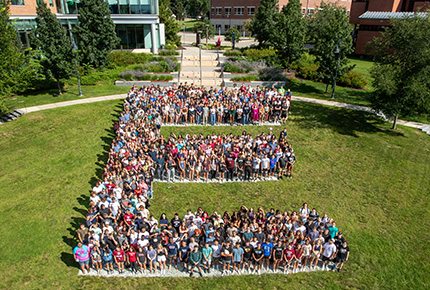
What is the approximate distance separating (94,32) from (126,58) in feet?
13.2

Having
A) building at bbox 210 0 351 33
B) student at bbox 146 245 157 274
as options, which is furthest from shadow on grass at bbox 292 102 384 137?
building at bbox 210 0 351 33

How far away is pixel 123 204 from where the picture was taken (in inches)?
502

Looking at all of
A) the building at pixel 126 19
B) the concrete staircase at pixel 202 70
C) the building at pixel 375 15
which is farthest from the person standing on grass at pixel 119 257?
the building at pixel 375 15

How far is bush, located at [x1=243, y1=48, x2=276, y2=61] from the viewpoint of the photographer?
35616 millimetres

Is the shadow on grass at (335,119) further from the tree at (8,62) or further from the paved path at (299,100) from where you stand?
the tree at (8,62)

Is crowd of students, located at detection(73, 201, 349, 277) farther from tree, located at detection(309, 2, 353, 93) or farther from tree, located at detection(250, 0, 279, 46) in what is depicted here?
tree, located at detection(250, 0, 279, 46)

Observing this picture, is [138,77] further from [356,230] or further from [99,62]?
[356,230]

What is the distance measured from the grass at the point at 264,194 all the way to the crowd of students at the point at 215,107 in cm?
91

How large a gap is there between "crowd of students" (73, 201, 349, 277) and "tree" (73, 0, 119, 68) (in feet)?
74.6

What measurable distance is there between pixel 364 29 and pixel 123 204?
45.0 m

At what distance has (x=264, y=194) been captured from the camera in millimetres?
15703

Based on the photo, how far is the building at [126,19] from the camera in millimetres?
31219

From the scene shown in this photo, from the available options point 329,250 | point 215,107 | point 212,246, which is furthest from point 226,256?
point 215,107

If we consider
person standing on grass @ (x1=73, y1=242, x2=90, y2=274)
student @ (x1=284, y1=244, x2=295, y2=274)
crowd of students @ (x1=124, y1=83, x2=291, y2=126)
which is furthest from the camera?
crowd of students @ (x1=124, y1=83, x2=291, y2=126)
